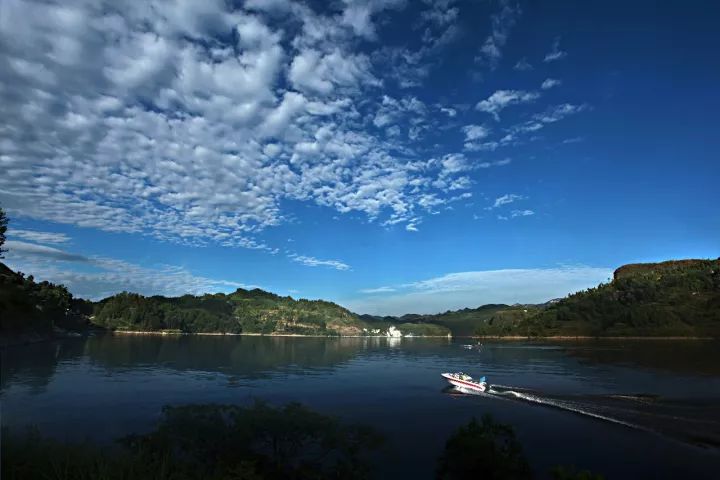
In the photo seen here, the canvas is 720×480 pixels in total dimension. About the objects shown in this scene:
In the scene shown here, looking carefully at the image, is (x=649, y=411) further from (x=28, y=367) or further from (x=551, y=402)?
(x=28, y=367)

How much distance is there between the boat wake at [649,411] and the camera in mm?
50000

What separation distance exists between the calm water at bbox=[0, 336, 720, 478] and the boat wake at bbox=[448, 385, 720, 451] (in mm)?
157

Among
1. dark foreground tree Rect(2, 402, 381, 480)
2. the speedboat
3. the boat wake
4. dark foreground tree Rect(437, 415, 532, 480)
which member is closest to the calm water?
the boat wake

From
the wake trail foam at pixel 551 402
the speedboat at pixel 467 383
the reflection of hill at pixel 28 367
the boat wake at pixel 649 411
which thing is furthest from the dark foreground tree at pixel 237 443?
the reflection of hill at pixel 28 367

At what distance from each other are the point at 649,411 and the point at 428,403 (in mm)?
31405

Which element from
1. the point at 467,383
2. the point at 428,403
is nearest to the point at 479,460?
the point at 428,403

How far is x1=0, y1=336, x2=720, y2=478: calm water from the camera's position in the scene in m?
43.1

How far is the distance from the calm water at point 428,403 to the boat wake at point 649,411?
6.2 inches

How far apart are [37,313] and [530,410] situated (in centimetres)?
20476

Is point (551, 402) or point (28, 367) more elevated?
point (28, 367)

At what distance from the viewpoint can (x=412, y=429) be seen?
52156 mm

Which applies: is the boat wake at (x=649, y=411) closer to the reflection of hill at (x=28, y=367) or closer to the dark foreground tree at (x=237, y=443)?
the dark foreground tree at (x=237, y=443)

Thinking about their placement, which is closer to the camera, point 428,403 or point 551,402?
point 551,402

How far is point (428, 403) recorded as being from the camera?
71.9 meters
